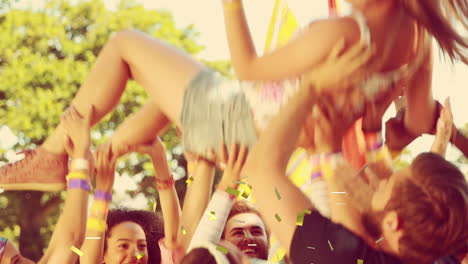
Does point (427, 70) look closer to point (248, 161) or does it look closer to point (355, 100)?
point (355, 100)

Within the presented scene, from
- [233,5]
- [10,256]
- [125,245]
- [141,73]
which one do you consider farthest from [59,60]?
[233,5]

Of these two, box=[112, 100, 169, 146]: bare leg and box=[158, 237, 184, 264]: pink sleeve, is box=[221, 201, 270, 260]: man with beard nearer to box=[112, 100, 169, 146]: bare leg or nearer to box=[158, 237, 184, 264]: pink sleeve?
box=[158, 237, 184, 264]: pink sleeve

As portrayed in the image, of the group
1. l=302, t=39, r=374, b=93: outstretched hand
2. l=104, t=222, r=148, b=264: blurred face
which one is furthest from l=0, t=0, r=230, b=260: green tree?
l=302, t=39, r=374, b=93: outstretched hand

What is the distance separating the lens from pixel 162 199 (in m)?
1.23

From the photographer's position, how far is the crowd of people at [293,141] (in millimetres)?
902

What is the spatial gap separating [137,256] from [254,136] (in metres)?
0.36

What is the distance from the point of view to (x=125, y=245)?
1.27m

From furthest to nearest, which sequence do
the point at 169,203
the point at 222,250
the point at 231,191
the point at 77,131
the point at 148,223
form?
the point at 148,223
the point at 169,203
the point at 77,131
the point at 231,191
the point at 222,250

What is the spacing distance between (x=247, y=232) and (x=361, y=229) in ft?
1.13

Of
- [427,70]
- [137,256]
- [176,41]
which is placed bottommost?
[137,256]

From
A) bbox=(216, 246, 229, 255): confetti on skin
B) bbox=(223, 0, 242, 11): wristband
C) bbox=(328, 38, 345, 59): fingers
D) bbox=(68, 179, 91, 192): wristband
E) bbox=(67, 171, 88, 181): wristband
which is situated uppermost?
bbox=(223, 0, 242, 11): wristband

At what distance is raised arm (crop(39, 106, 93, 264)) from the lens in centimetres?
111

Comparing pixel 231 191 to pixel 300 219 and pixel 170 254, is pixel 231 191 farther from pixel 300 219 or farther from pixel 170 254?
pixel 170 254

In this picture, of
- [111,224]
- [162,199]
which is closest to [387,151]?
[162,199]
